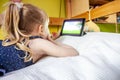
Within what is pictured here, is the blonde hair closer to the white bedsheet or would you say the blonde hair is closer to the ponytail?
the ponytail

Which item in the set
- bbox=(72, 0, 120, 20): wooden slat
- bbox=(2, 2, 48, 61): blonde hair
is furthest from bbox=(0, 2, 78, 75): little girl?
bbox=(72, 0, 120, 20): wooden slat

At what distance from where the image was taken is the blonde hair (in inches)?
35.6

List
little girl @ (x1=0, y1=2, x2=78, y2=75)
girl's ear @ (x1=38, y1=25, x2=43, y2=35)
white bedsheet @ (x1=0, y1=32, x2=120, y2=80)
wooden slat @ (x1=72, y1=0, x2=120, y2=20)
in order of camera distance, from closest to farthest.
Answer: white bedsheet @ (x1=0, y1=32, x2=120, y2=80)
little girl @ (x1=0, y1=2, x2=78, y2=75)
girl's ear @ (x1=38, y1=25, x2=43, y2=35)
wooden slat @ (x1=72, y1=0, x2=120, y2=20)

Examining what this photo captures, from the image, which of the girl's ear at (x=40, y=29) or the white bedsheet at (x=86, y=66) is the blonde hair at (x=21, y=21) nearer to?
the girl's ear at (x=40, y=29)

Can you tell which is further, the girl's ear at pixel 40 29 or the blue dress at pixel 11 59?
the girl's ear at pixel 40 29

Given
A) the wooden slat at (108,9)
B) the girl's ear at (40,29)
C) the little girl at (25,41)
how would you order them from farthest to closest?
the wooden slat at (108,9) → the girl's ear at (40,29) → the little girl at (25,41)

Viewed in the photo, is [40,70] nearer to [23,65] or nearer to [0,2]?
[23,65]

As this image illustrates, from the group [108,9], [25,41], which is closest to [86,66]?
[25,41]

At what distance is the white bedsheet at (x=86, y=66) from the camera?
634 millimetres

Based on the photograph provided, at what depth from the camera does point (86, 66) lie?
67 centimetres

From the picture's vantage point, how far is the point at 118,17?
2.15 metres

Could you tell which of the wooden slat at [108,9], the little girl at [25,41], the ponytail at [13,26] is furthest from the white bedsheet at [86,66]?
the wooden slat at [108,9]

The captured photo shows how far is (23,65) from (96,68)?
324 mm

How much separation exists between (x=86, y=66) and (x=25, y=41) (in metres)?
0.33
